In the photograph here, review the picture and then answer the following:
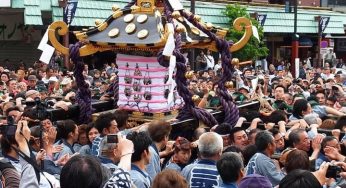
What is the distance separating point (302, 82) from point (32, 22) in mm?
9031

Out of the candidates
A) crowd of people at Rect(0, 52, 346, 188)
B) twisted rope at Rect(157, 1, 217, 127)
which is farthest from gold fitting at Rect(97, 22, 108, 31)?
crowd of people at Rect(0, 52, 346, 188)

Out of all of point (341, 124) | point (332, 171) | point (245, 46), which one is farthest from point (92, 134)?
point (245, 46)

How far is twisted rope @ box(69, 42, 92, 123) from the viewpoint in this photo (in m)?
9.83

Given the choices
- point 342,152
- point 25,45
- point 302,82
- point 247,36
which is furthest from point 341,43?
point 342,152

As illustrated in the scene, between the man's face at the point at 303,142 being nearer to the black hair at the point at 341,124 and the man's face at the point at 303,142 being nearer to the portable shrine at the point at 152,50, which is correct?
the black hair at the point at 341,124

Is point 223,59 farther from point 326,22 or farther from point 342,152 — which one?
point 326,22

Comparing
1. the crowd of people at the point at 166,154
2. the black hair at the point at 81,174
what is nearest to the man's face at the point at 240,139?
the crowd of people at the point at 166,154

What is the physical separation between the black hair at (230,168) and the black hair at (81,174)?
4.29ft

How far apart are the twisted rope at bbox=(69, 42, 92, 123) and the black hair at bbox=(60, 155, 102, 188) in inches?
232

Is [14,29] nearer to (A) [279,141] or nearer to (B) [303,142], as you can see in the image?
(A) [279,141]

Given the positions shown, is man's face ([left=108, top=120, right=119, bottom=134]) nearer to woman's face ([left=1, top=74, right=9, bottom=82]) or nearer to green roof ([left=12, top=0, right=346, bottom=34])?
woman's face ([left=1, top=74, right=9, bottom=82])

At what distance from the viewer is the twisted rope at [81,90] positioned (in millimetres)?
9828

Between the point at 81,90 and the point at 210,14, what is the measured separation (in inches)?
705

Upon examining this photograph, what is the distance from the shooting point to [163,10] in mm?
9852
